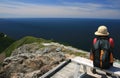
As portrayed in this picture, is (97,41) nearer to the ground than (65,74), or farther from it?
farther from it

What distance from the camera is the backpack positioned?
816cm

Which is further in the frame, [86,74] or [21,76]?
[21,76]

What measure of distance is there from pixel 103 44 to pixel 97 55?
591 mm

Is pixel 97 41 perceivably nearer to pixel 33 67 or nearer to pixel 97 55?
pixel 97 55

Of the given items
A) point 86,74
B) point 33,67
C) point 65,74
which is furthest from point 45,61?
point 86,74

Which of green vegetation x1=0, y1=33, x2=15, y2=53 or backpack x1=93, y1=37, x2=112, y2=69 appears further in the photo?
green vegetation x1=0, y1=33, x2=15, y2=53

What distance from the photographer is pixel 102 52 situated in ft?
27.1

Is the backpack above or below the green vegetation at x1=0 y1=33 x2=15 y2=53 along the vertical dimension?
above

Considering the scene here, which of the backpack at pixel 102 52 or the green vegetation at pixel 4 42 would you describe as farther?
the green vegetation at pixel 4 42

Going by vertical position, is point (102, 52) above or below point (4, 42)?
above

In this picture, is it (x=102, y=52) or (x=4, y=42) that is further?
(x=4, y=42)

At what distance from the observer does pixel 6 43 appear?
9556 cm

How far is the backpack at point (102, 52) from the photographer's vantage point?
816 centimetres

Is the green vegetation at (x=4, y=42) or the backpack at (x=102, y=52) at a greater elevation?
the backpack at (x=102, y=52)
